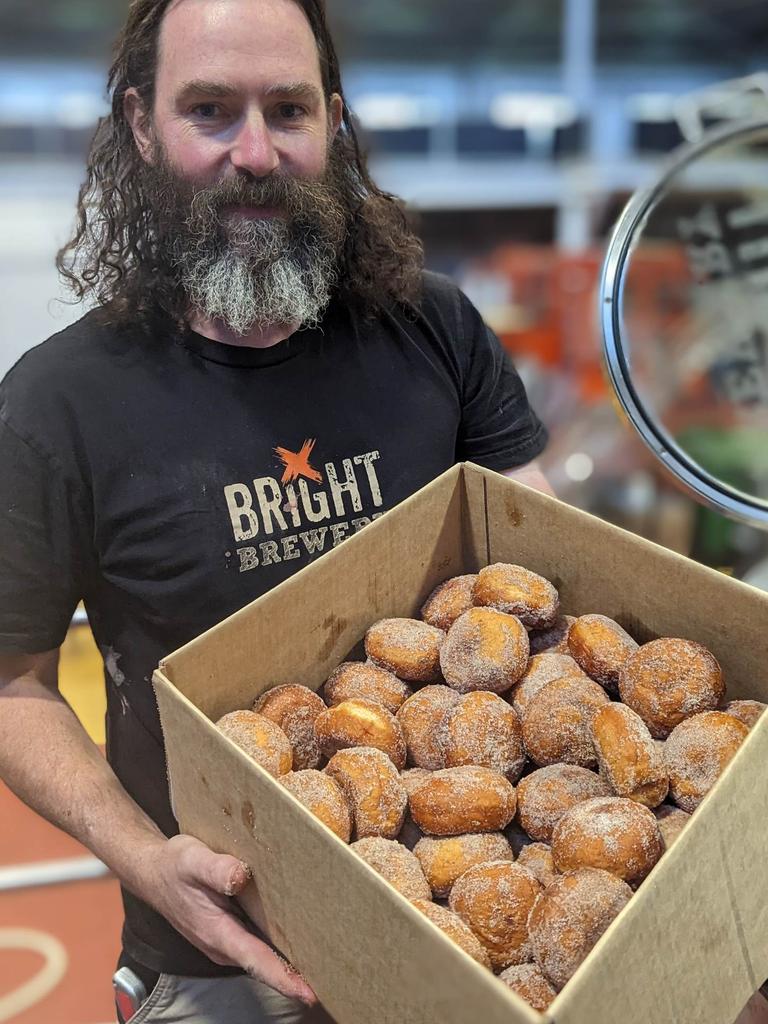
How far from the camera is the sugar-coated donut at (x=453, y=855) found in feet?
2.45

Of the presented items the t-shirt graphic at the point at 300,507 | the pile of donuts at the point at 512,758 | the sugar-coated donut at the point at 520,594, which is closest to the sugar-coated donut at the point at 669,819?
the pile of donuts at the point at 512,758

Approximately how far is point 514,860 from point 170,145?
884mm

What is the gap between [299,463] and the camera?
1108mm

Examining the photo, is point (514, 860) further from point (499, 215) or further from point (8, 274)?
point (499, 215)

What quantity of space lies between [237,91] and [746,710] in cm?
85

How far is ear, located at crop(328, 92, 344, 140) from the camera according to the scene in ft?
3.93

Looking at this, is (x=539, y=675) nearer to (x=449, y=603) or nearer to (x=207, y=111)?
(x=449, y=603)

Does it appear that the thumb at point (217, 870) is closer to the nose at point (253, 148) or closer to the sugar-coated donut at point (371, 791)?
the sugar-coated donut at point (371, 791)

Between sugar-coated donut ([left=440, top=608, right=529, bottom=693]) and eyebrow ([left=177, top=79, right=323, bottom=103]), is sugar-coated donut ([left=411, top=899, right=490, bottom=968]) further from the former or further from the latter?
eyebrow ([left=177, top=79, right=323, bottom=103])

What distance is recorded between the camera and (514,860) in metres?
0.78

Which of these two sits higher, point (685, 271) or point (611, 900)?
point (685, 271)

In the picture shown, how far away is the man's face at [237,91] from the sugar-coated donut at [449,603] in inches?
20.4

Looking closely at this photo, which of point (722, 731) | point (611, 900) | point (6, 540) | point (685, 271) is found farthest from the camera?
point (685, 271)

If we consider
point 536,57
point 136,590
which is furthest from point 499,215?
point 136,590
